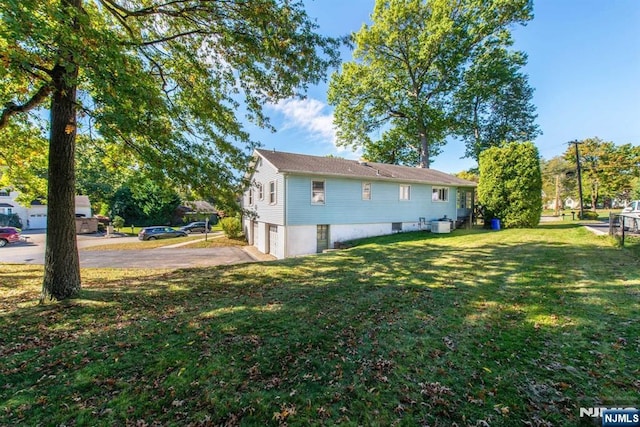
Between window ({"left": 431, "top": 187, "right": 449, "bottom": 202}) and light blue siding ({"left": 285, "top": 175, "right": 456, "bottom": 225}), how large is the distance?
0.39 m

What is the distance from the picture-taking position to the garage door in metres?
15.4

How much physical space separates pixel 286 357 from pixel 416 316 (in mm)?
2382

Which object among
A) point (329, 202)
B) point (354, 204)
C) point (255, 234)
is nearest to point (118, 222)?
point (255, 234)

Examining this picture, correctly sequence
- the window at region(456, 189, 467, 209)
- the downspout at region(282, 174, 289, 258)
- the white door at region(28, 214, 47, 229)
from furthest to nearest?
the white door at region(28, 214, 47, 229)
the window at region(456, 189, 467, 209)
the downspout at region(282, 174, 289, 258)

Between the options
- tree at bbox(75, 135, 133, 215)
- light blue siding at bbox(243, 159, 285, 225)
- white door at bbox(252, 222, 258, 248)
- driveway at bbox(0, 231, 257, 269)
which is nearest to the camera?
tree at bbox(75, 135, 133, 215)

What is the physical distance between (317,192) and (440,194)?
10917 millimetres

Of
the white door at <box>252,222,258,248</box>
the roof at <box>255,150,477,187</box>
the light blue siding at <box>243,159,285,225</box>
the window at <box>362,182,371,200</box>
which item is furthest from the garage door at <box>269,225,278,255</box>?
the window at <box>362,182,371,200</box>

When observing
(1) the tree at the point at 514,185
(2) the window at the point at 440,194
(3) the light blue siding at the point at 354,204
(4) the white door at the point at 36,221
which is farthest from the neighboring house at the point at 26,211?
(1) the tree at the point at 514,185

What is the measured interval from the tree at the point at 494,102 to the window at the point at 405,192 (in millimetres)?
13563

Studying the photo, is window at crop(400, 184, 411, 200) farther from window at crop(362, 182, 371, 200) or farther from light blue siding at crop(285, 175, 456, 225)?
window at crop(362, 182, 371, 200)

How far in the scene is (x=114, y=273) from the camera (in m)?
8.72

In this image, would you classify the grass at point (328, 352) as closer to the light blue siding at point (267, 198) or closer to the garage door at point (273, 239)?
the light blue siding at point (267, 198)

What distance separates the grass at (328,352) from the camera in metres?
2.48

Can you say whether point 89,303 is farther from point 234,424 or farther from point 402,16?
point 402,16
